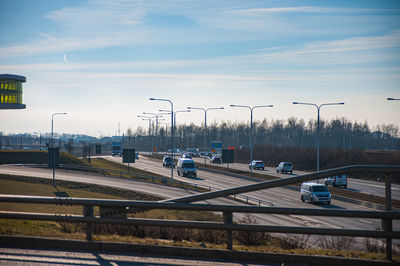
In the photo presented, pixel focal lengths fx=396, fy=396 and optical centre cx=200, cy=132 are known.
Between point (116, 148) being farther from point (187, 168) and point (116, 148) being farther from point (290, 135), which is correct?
point (290, 135)

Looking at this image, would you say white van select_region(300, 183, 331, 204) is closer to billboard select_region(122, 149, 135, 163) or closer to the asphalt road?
the asphalt road

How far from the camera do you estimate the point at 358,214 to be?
5488 millimetres

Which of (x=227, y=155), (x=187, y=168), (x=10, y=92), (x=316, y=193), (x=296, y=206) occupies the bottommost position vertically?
(x=296, y=206)

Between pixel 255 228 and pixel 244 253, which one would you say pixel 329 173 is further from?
pixel 244 253

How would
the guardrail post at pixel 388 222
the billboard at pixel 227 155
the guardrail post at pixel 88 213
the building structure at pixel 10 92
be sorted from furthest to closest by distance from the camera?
the billboard at pixel 227 155 → the building structure at pixel 10 92 → the guardrail post at pixel 88 213 → the guardrail post at pixel 388 222

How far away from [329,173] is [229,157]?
51.0 metres

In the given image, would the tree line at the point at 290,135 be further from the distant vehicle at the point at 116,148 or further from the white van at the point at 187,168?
the white van at the point at 187,168

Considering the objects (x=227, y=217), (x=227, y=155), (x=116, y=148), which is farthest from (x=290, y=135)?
(x=227, y=217)

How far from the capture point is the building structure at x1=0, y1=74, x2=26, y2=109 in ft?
129

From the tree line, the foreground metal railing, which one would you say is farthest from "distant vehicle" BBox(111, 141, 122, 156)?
the foreground metal railing

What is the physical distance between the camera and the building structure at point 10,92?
39188 mm

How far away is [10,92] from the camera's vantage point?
4006 centimetres

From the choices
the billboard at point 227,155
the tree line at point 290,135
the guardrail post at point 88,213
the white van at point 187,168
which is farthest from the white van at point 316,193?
the tree line at point 290,135

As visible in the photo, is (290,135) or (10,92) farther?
(290,135)
